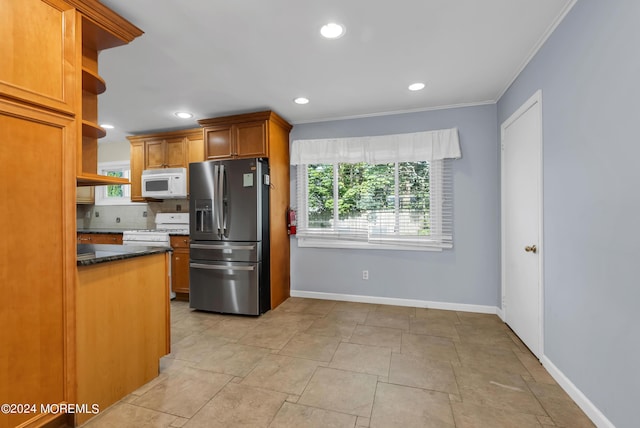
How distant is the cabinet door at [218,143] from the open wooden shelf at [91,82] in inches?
67.0

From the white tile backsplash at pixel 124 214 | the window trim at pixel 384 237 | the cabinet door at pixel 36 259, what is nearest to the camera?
the cabinet door at pixel 36 259

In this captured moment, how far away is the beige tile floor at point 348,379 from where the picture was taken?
5.46 feet

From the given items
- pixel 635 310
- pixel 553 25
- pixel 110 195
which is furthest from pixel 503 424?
pixel 110 195

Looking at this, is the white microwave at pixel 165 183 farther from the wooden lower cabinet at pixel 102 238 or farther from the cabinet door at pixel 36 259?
the cabinet door at pixel 36 259

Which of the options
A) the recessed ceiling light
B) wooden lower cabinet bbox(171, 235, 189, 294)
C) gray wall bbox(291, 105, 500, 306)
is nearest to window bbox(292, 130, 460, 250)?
gray wall bbox(291, 105, 500, 306)

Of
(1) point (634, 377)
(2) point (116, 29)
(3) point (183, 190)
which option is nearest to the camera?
(1) point (634, 377)

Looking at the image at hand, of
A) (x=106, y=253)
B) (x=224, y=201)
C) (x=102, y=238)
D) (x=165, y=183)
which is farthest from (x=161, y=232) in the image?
(x=106, y=253)

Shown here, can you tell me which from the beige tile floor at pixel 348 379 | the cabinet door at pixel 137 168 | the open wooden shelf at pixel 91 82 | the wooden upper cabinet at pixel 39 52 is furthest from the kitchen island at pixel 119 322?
the cabinet door at pixel 137 168

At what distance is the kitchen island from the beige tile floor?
148 millimetres

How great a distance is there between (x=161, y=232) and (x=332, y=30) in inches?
138

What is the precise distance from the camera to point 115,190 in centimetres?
507

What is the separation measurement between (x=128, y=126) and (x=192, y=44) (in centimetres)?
267

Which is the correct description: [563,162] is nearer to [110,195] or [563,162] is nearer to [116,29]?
[116,29]

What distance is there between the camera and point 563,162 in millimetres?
1917
